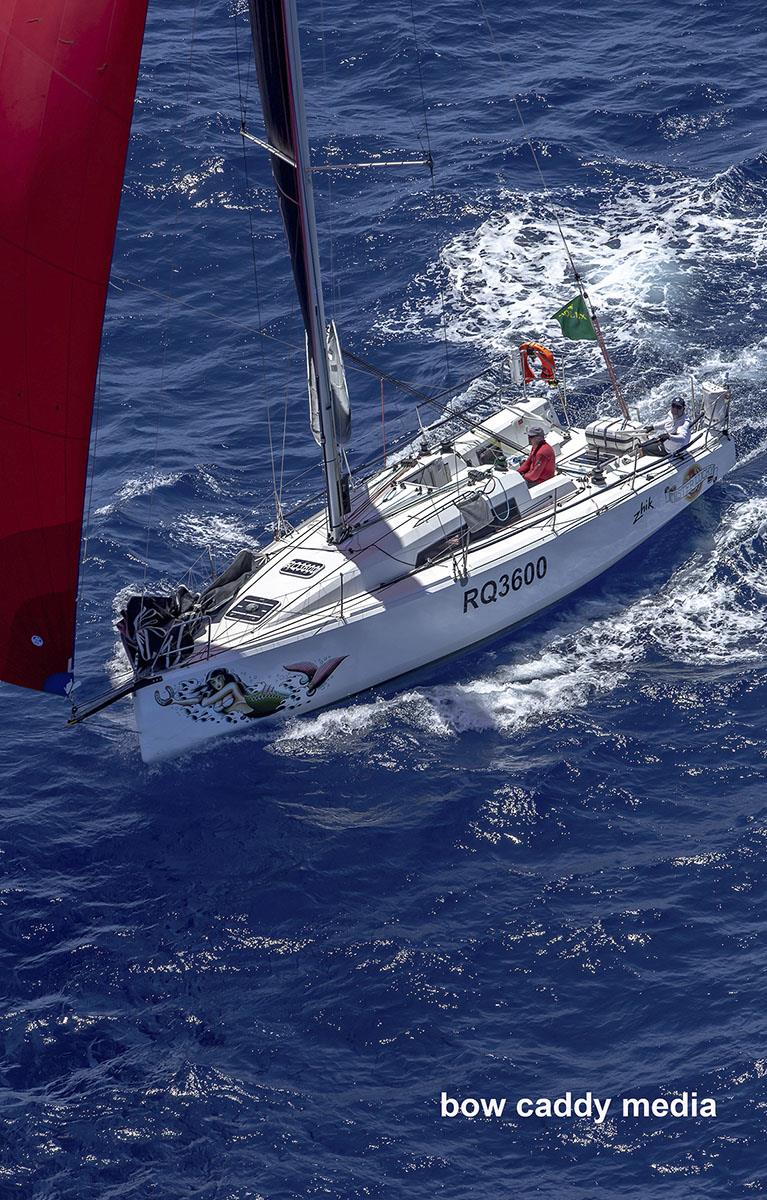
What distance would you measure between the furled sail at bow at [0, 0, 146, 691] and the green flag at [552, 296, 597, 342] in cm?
1115

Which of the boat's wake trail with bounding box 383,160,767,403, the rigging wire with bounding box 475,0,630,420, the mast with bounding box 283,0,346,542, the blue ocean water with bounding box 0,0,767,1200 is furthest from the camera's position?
the boat's wake trail with bounding box 383,160,767,403

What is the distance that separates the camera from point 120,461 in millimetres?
32062

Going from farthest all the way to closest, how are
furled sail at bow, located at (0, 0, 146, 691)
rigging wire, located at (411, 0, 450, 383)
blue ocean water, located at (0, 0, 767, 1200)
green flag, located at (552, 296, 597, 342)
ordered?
rigging wire, located at (411, 0, 450, 383)
green flag, located at (552, 296, 597, 342)
furled sail at bow, located at (0, 0, 146, 691)
blue ocean water, located at (0, 0, 767, 1200)

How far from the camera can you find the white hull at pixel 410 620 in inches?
997

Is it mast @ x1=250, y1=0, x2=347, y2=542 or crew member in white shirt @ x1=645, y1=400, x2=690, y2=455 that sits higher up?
mast @ x1=250, y1=0, x2=347, y2=542

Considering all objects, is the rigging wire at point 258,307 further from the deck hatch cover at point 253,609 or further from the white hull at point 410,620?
the deck hatch cover at point 253,609

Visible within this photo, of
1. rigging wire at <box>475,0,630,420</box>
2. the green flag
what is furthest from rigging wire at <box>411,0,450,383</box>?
the green flag

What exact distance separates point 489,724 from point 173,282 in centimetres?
1490

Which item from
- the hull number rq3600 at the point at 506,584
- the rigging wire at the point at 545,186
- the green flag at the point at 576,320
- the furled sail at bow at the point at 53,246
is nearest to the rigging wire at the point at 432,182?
the rigging wire at the point at 545,186

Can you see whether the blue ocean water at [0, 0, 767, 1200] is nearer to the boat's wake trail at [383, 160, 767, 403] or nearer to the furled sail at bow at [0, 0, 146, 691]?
the boat's wake trail at [383, 160, 767, 403]

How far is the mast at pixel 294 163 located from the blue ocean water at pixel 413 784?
475 centimetres

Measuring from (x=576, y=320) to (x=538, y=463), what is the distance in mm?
2739

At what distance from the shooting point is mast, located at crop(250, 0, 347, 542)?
78.2ft

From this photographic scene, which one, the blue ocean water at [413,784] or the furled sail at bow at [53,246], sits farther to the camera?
the furled sail at bow at [53,246]
